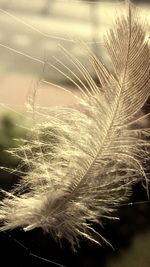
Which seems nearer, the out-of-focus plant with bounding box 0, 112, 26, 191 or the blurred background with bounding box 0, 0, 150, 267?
the blurred background with bounding box 0, 0, 150, 267

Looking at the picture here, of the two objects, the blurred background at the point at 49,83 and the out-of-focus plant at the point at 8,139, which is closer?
the blurred background at the point at 49,83

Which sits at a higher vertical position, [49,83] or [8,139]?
[49,83]

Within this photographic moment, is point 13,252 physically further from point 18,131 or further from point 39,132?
point 18,131

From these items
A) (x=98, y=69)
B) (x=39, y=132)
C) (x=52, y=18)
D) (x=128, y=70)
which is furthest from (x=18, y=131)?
(x=52, y=18)

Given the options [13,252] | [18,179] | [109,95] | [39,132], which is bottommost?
[13,252]

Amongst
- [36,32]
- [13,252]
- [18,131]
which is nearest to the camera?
[13,252]

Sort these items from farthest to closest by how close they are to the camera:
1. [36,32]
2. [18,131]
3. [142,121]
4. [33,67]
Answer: [36,32] → [33,67] → [18,131] → [142,121]

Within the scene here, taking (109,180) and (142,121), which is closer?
(109,180)

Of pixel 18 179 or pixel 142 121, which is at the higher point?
pixel 142 121
